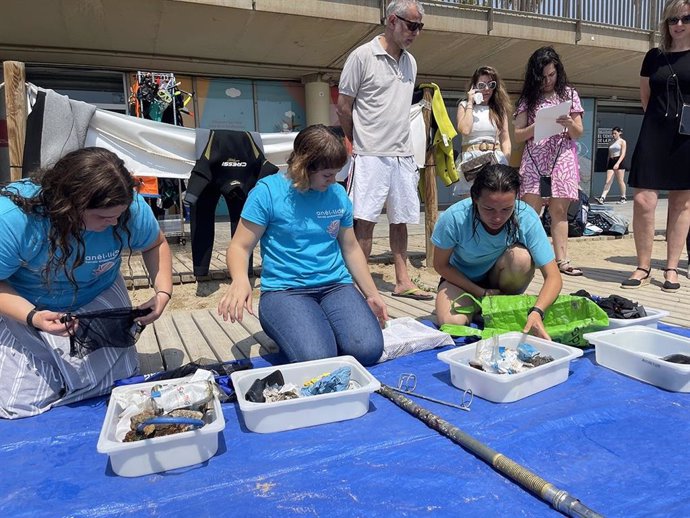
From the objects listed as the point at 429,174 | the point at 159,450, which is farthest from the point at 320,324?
the point at 429,174

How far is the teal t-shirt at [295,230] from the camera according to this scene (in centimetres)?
240

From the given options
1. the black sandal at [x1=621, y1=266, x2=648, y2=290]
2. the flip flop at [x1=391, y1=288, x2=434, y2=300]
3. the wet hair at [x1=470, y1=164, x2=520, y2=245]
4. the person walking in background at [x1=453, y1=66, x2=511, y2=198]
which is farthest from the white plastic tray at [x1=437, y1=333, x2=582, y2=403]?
the person walking in background at [x1=453, y1=66, x2=511, y2=198]

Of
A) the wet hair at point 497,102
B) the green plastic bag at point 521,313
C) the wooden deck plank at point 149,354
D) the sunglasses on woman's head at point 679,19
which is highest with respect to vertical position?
the sunglasses on woman's head at point 679,19

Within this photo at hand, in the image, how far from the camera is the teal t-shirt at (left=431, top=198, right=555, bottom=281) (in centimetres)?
266

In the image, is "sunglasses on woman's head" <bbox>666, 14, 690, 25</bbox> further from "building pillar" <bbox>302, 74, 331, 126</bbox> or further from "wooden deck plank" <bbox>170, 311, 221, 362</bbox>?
"building pillar" <bbox>302, 74, 331, 126</bbox>

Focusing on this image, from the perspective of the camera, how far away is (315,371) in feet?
6.82

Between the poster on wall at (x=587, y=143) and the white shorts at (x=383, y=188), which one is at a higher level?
the poster on wall at (x=587, y=143)

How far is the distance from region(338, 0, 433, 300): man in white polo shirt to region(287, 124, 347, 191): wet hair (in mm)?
1310

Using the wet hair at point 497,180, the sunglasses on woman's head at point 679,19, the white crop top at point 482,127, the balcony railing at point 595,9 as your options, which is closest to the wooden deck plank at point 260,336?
the wet hair at point 497,180

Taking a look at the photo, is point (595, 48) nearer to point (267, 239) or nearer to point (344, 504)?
point (267, 239)

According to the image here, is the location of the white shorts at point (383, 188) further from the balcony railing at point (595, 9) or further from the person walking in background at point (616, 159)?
the person walking in background at point (616, 159)

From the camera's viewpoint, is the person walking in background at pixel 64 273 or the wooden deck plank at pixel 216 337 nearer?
the person walking in background at pixel 64 273

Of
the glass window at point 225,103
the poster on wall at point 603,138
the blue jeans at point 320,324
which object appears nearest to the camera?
the blue jeans at point 320,324

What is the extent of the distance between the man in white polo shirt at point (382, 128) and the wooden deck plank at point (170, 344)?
1441 millimetres
